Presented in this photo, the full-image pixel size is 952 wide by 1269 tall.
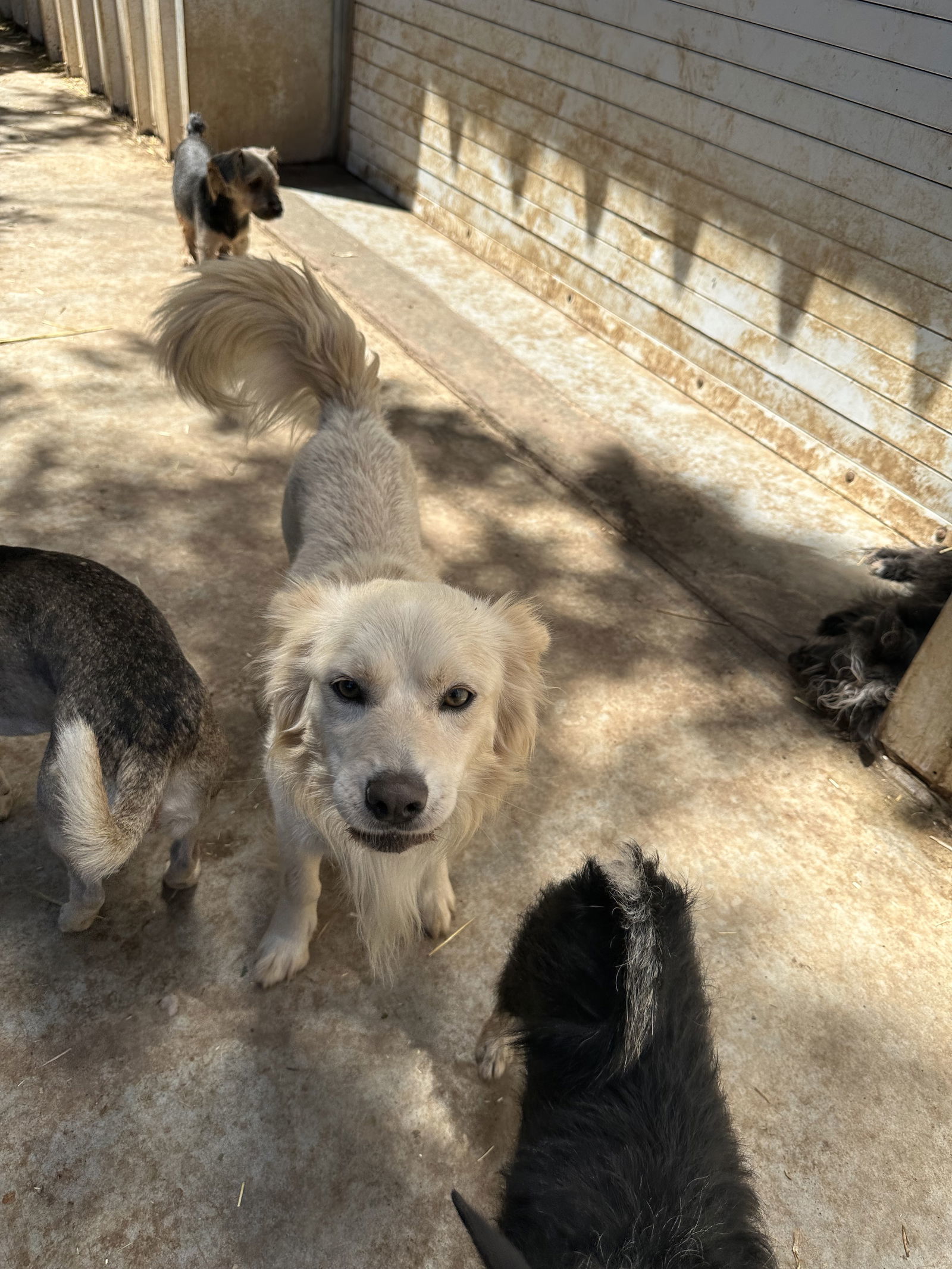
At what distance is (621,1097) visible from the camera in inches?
66.5

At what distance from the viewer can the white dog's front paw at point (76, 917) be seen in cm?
224

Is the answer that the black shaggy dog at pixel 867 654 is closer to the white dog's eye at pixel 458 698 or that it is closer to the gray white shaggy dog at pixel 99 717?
the white dog's eye at pixel 458 698

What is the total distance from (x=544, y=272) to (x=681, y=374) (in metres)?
1.61

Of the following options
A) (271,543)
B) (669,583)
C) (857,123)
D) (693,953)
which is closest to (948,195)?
(857,123)

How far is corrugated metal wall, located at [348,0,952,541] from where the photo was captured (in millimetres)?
4113

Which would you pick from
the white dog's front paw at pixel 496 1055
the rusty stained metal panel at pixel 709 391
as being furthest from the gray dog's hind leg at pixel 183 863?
the rusty stained metal panel at pixel 709 391

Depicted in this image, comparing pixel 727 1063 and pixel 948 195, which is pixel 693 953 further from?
pixel 948 195

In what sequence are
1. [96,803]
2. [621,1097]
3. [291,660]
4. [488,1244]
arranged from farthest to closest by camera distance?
[291,660] < [96,803] < [621,1097] < [488,1244]

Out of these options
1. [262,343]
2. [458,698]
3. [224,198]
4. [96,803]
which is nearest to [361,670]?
[458,698]

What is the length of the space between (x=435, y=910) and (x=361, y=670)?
3.24ft

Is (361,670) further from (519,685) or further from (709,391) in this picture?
(709,391)

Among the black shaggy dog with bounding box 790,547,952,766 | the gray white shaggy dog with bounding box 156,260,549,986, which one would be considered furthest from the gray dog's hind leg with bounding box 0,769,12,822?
the black shaggy dog with bounding box 790,547,952,766

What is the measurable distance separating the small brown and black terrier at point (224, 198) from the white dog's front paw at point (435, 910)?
476cm

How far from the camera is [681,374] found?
5.57 m
